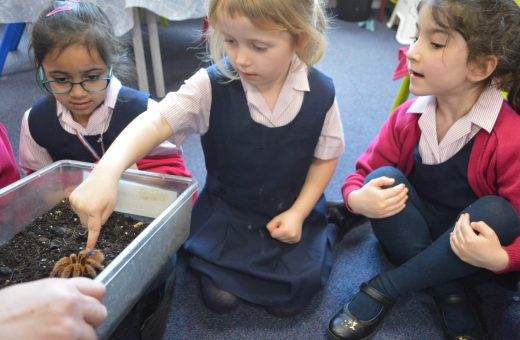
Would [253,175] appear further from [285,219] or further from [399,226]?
[399,226]

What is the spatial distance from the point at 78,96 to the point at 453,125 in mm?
817

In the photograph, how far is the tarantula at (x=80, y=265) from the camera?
712mm

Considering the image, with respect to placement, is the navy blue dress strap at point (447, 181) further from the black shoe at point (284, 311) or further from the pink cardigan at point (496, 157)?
the black shoe at point (284, 311)

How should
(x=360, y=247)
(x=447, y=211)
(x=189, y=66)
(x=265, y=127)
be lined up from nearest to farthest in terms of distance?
(x=265, y=127) → (x=447, y=211) → (x=360, y=247) → (x=189, y=66)

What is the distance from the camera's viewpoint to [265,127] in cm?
88

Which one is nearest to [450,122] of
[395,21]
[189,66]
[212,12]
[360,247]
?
[360,247]

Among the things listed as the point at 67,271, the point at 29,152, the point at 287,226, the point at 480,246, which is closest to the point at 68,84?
the point at 29,152

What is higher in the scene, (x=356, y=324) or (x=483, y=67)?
(x=483, y=67)

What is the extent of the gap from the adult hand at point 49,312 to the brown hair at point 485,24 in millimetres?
796

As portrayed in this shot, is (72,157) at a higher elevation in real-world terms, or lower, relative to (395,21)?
higher

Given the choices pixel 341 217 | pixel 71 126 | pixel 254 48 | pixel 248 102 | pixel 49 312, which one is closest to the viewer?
pixel 49 312

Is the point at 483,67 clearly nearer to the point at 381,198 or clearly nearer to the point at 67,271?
the point at 381,198

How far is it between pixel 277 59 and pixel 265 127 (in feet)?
0.49

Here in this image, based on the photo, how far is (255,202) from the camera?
988mm
